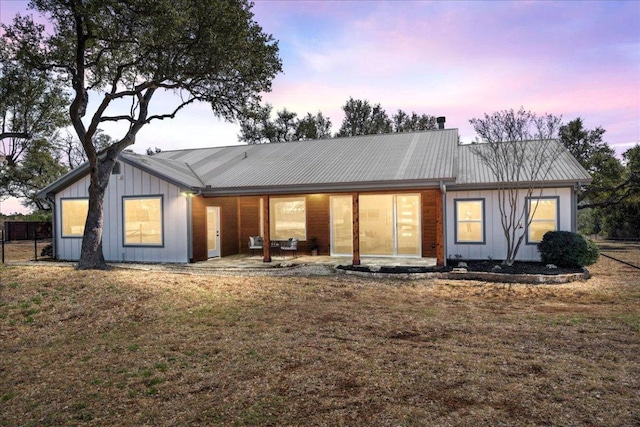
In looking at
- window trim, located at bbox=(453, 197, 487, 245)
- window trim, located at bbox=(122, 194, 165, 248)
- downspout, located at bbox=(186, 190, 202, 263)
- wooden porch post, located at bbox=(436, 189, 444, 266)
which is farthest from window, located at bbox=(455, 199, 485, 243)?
window trim, located at bbox=(122, 194, 165, 248)

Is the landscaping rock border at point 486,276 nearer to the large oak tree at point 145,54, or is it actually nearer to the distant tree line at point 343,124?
the large oak tree at point 145,54

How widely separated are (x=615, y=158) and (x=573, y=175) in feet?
51.0

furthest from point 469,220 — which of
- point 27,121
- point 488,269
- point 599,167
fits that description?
point 27,121

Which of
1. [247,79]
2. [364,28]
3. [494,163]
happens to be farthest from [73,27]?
[494,163]

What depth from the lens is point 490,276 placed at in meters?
10.3

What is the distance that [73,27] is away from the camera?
11867mm

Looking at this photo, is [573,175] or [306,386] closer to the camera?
[306,386]

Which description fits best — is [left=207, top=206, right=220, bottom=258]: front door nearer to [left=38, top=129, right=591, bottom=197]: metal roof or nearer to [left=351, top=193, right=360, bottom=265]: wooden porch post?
[left=38, top=129, right=591, bottom=197]: metal roof

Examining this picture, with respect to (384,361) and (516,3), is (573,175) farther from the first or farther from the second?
(384,361)

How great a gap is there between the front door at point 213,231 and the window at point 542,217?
1027 centimetres

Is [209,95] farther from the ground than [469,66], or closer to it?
closer to it

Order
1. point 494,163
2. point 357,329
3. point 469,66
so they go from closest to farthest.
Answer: point 357,329 → point 494,163 → point 469,66

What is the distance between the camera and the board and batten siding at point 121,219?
1359 cm

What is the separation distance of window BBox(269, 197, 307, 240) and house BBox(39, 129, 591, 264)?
0.12 ft
